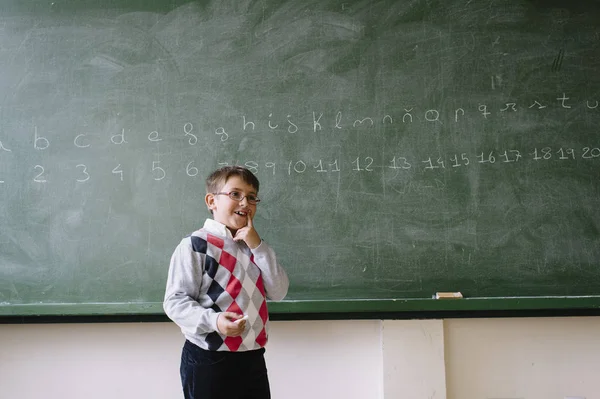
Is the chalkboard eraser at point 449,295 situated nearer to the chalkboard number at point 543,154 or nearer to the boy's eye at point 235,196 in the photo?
the chalkboard number at point 543,154

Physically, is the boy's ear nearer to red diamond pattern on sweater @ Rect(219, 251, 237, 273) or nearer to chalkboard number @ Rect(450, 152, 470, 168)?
red diamond pattern on sweater @ Rect(219, 251, 237, 273)

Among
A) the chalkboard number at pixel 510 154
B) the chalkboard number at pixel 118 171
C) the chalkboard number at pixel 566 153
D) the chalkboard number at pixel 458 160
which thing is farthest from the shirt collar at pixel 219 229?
the chalkboard number at pixel 566 153

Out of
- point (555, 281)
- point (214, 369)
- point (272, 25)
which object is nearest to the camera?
point (214, 369)

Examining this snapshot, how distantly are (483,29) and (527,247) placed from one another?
3.43 feet

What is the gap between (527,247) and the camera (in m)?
2.17

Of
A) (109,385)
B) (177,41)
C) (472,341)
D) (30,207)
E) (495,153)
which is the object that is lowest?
(109,385)

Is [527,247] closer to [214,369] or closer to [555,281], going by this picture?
[555,281]

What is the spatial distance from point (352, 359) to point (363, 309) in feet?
0.90

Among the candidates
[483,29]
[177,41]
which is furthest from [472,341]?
[177,41]

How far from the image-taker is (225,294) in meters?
1.60

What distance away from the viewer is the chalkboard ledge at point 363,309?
209cm

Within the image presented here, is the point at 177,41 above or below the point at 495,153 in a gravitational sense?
above

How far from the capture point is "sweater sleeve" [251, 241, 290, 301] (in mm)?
1660

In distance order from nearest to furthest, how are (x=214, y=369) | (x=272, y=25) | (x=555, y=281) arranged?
(x=214, y=369) → (x=555, y=281) → (x=272, y=25)
